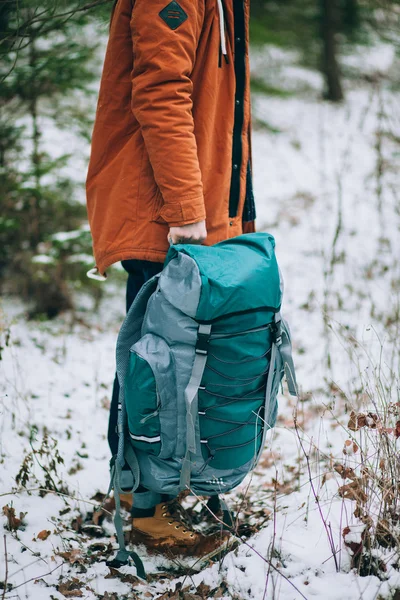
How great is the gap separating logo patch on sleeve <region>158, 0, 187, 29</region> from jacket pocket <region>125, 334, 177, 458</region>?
1.07m

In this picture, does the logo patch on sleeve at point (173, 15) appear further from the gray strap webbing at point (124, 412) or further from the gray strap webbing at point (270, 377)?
the gray strap webbing at point (270, 377)

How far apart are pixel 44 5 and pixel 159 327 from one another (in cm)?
179

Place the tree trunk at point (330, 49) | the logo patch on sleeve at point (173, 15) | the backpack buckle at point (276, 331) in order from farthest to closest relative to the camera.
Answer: the tree trunk at point (330, 49) < the backpack buckle at point (276, 331) < the logo patch on sleeve at point (173, 15)

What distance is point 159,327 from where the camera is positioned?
177 cm

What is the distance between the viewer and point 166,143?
176cm

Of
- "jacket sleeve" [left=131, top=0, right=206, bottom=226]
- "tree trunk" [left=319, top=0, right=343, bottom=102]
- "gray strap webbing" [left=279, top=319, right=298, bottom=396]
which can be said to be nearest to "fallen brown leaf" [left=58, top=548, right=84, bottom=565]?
"gray strap webbing" [left=279, top=319, right=298, bottom=396]

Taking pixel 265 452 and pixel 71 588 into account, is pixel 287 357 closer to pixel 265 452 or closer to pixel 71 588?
pixel 71 588

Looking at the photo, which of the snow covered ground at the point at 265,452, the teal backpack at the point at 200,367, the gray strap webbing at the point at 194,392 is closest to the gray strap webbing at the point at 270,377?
the teal backpack at the point at 200,367

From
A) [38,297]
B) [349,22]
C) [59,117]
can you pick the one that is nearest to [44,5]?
[59,117]

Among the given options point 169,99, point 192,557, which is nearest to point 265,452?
point 192,557

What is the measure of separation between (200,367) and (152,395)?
0.19 metres

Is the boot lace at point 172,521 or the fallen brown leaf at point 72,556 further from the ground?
the boot lace at point 172,521

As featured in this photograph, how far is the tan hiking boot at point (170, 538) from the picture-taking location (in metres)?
2.06

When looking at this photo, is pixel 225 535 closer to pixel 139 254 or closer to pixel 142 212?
pixel 139 254
